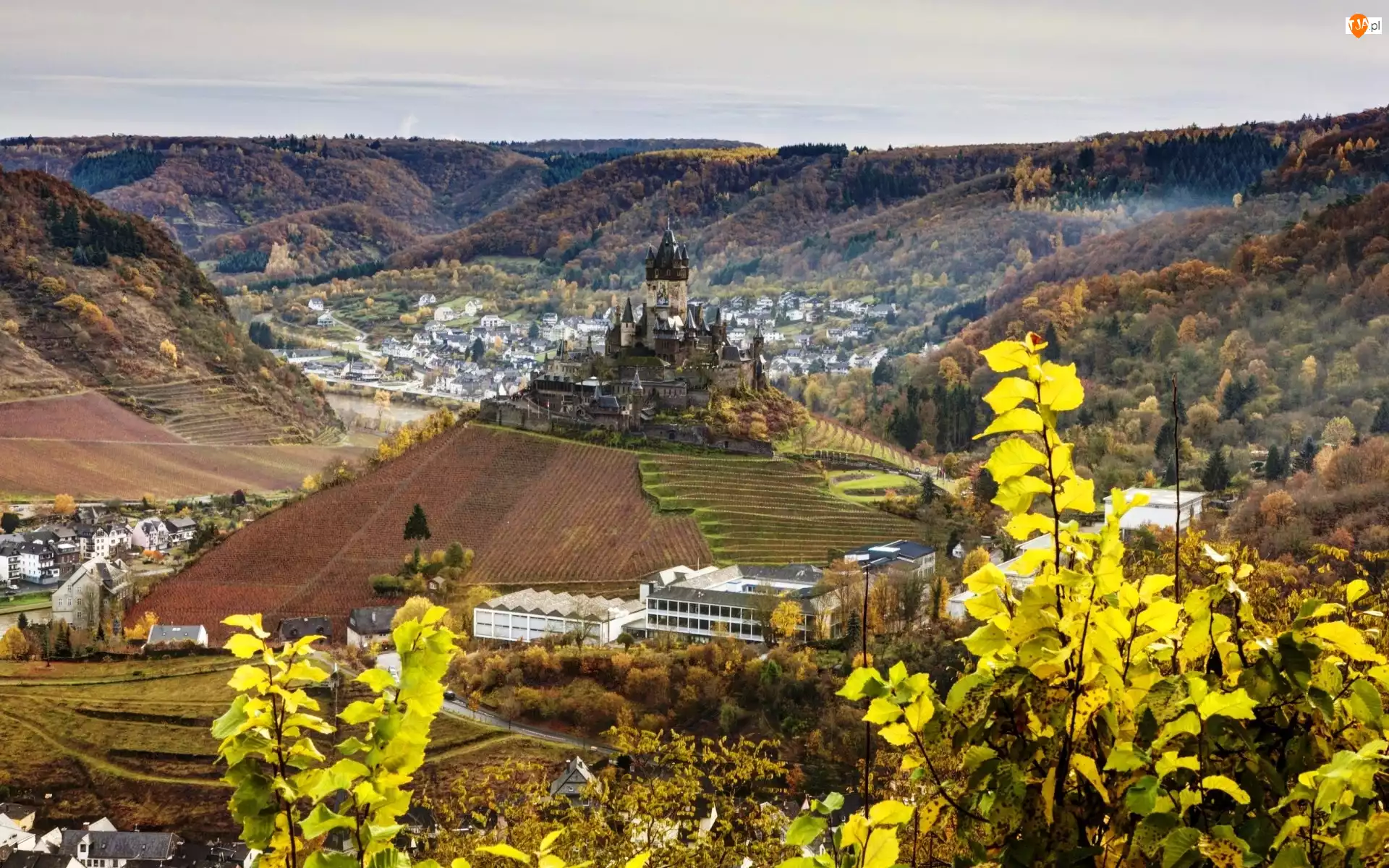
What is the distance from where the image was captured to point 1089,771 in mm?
3418

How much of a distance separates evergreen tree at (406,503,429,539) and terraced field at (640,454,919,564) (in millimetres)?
6354

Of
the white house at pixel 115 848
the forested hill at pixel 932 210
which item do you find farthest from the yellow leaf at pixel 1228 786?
the forested hill at pixel 932 210

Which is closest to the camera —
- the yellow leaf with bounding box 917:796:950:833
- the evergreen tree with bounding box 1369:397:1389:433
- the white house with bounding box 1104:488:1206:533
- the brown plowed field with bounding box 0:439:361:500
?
the yellow leaf with bounding box 917:796:950:833

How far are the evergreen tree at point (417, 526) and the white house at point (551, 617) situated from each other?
681cm

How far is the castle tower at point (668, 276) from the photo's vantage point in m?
54.4

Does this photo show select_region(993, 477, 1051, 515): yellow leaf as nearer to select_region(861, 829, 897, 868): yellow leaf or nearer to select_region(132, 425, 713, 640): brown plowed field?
select_region(861, 829, 897, 868): yellow leaf

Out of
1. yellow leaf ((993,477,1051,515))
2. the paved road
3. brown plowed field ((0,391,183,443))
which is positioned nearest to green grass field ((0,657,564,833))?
the paved road

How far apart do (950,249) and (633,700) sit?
304ft

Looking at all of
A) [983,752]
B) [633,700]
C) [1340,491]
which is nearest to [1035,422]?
[983,752]

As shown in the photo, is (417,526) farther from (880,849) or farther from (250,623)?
(880,849)

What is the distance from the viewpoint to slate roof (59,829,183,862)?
2462 cm

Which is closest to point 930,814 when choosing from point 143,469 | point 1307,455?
point 1307,455

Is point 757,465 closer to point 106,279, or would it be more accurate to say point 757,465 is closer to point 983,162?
point 106,279

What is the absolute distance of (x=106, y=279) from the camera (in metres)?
80.9
